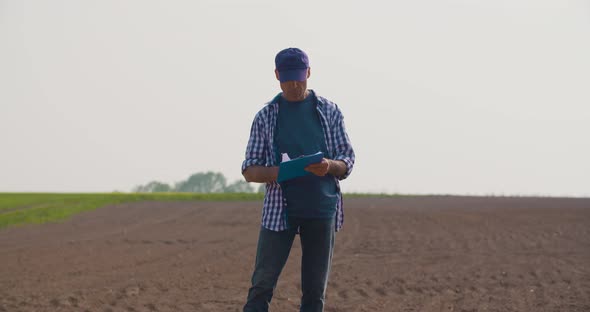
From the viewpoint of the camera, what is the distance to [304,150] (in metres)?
4.61

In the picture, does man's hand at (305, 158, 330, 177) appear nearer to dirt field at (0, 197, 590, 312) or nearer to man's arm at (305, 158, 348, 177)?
man's arm at (305, 158, 348, 177)

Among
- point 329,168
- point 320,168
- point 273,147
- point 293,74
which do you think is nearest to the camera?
point 320,168

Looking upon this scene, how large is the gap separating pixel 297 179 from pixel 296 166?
223mm

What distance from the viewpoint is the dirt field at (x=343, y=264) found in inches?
345

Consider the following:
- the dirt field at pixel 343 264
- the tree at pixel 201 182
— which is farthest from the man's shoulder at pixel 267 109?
the tree at pixel 201 182

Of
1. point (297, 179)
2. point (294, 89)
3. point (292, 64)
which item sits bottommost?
point (297, 179)

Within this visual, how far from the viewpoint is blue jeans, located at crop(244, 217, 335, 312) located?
4656mm

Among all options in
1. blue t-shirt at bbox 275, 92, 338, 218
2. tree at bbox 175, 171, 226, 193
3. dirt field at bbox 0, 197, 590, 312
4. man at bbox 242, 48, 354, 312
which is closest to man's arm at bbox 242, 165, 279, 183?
man at bbox 242, 48, 354, 312

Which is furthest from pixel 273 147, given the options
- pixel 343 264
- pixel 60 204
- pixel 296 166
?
pixel 60 204

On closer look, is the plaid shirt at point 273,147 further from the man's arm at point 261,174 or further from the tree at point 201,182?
the tree at point 201,182

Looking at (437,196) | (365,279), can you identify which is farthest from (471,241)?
(437,196)

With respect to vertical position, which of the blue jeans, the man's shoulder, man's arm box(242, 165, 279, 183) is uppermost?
the man's shoulder

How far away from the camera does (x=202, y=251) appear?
14.4 meters

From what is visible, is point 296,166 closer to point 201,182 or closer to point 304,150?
point 304,150
